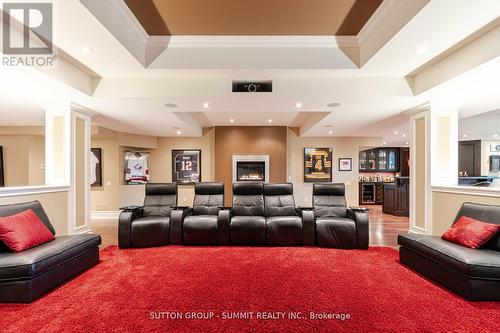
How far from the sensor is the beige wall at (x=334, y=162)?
23.5 feet

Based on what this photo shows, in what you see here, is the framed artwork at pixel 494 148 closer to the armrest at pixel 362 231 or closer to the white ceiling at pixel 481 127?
the white ceiling at pixel 481 127

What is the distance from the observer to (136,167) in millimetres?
6781

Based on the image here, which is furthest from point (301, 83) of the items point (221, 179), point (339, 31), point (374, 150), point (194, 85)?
point (374, 150)

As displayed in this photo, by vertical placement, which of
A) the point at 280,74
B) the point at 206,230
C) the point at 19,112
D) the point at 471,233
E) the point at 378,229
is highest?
the point at 280,74

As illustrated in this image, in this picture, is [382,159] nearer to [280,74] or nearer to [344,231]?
[344,231]

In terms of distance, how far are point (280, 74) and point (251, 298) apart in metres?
2.84

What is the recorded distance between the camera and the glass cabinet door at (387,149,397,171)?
30.2 feet

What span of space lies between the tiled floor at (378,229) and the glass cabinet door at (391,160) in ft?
11.7

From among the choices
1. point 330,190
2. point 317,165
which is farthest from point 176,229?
point 317,165

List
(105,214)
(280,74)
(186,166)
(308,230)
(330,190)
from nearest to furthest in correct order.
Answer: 1. (280,74)
2. (308,230)
3. (330,190)
4. (105,214)
5. (186,166)

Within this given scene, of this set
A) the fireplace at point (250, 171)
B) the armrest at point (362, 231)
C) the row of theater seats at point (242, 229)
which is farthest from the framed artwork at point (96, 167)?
the armrest at point (362, 231)

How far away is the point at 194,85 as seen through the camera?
336cm

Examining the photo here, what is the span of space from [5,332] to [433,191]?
5342mm

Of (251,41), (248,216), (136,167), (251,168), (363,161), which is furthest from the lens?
(363,161)
